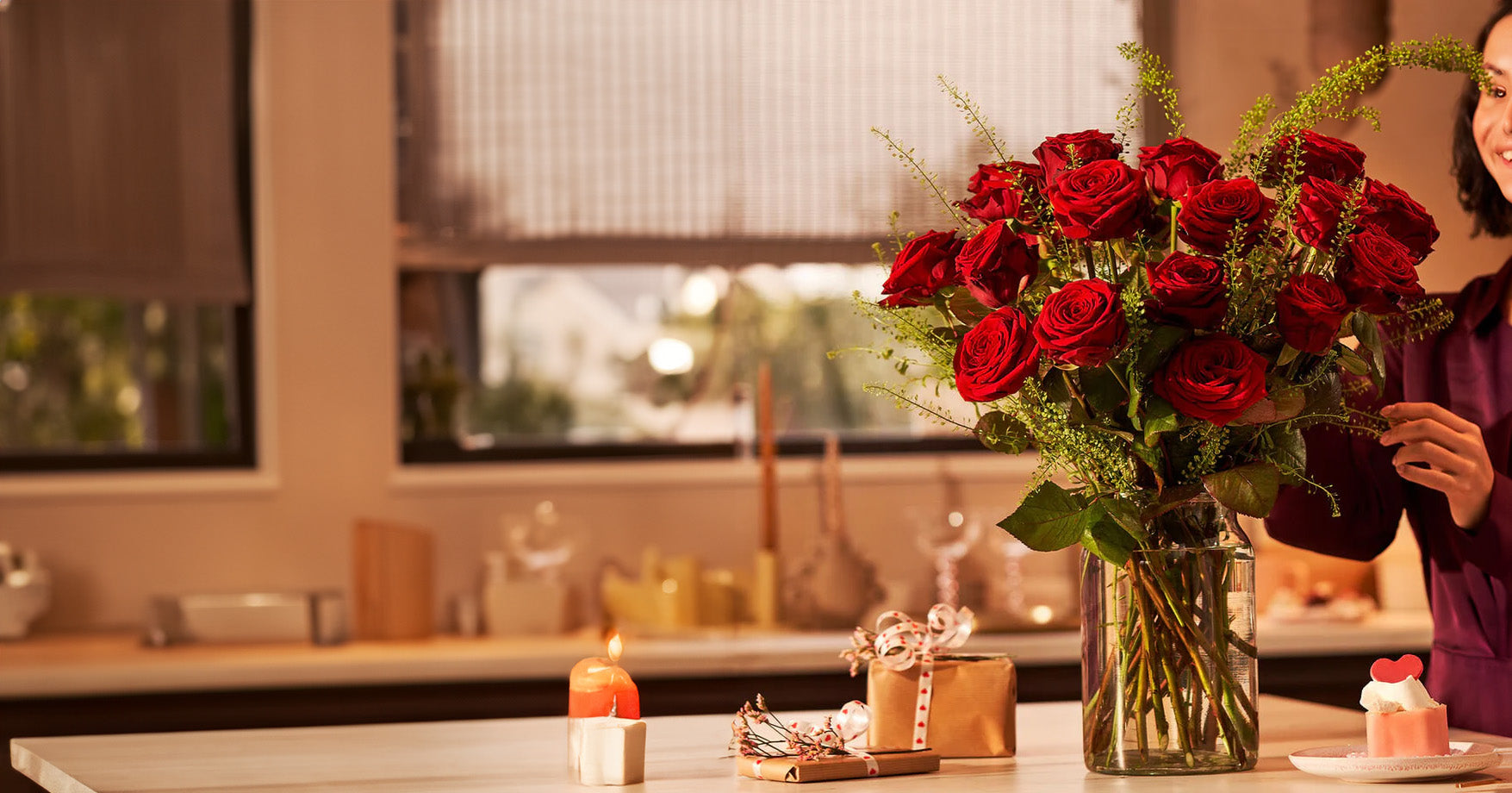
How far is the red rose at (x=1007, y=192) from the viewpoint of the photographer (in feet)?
4.26

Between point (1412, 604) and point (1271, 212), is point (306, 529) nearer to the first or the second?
point (1412, 604)

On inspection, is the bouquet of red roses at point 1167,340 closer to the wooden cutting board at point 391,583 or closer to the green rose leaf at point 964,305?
the green rose leaf at point 964,305

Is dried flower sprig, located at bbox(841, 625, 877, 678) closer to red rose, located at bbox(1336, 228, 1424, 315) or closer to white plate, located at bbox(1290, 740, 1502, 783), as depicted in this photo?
white plate, located at bbox(1290, 740, 1502, 783)

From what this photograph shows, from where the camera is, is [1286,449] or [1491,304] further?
[1491,304]

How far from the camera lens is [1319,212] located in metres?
1.21

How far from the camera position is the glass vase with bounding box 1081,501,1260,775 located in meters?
1.26

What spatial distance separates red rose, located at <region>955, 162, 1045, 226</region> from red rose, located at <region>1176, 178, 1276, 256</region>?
0.13 metres

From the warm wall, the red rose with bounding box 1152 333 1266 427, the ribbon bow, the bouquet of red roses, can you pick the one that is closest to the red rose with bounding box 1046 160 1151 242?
the bouquet of red roses

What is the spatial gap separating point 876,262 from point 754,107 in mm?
397

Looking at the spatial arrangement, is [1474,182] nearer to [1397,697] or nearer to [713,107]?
[1397,697]

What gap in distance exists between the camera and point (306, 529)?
3.19 meters

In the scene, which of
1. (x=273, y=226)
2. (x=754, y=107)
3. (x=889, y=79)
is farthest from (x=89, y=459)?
(x=889, y=79)

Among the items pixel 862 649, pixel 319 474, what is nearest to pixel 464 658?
pixel 319 474

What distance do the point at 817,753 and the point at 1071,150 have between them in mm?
511
